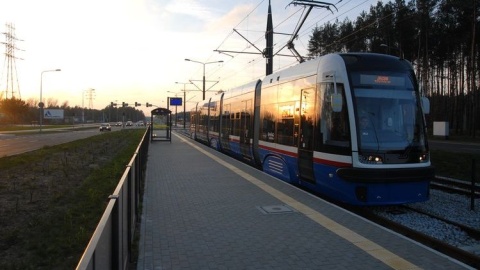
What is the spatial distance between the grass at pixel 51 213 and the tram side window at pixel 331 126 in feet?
15.6

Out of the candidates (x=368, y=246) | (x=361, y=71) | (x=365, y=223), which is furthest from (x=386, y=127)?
(x=368, y=246)

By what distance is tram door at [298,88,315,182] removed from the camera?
984 centimetres

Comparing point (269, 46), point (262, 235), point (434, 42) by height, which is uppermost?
point (434, 42)

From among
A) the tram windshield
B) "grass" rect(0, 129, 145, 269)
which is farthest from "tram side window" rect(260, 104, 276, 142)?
"grass" rect(0, 129, 145, 269)

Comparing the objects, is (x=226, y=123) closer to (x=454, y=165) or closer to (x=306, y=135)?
(x=454, y=165)

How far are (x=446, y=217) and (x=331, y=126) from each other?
305cm

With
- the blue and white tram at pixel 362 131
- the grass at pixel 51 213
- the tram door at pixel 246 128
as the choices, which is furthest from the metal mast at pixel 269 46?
the blue and white tram at pixel 362 131

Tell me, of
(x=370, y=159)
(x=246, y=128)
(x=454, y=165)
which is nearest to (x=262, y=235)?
(x=370, y=159)

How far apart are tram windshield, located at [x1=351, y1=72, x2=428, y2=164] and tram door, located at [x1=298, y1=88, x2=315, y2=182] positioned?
1.27m

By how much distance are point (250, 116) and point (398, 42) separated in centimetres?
4000

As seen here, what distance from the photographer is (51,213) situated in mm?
8602

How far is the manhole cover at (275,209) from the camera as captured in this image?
26.5 feet

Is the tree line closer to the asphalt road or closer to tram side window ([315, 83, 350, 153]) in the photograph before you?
the asphalt road

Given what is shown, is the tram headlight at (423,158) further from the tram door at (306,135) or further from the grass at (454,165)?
the grass at (454,165)
